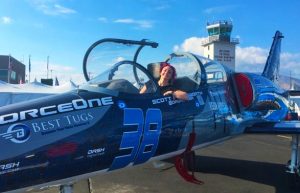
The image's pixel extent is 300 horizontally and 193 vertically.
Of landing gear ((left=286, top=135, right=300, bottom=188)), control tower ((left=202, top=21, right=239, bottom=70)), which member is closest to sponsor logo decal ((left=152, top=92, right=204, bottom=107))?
landing gear ((left=286, top=135, right=300, bottom=188))

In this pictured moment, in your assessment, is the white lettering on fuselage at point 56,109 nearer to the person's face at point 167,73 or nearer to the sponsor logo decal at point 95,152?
the sponsor logo decal at point 95,152

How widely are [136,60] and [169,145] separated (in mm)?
1469

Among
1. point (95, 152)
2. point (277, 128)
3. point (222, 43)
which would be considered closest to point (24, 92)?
point (277, 128)

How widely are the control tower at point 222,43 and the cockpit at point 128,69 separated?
6437cm

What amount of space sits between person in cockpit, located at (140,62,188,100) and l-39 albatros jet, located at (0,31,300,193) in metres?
0.13

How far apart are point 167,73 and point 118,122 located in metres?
1.89

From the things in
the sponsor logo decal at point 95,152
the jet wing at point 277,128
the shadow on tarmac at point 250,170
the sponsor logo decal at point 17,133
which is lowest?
the shadow on tarmac at point 250,170

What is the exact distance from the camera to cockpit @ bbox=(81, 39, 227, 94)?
550cm

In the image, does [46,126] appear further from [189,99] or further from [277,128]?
[277,128]

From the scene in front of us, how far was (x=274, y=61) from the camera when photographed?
14.4 m

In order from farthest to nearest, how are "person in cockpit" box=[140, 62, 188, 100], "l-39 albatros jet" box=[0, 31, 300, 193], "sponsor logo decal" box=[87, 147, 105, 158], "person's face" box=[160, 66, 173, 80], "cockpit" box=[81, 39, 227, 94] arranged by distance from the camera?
"person's face" box=[160, 66, 173, 80]
"person in cockpit" box=[140, 62, 188, 100]
"cockpit" box=[81, 39, 227, 94]
"sponsor logo decal" box=[87, 147, 105, 158]
"l-39 albatros jet" box=[0, 31, 300, 193]

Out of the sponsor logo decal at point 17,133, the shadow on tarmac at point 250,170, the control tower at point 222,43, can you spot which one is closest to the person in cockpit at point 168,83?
the sponsor logo decal at point 17,133

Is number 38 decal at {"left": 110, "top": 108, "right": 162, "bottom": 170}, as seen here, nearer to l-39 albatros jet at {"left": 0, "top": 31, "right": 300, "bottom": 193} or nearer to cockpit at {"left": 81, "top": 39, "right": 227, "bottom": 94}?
l-39 albatros jet at {"left": 0, "top": 31, "right": 300, "bottom": 193}

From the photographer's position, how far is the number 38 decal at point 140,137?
4887mm
